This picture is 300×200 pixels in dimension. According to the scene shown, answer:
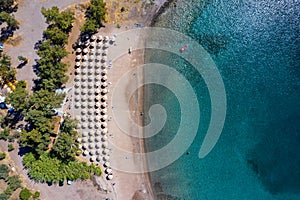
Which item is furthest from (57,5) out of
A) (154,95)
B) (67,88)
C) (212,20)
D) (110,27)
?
(212,20)

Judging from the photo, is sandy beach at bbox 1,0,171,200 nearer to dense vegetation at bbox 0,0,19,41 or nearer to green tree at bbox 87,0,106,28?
dense vegetation at bbox 0,0,19,41

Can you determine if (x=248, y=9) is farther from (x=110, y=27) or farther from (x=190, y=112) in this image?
(x=110, y=27)

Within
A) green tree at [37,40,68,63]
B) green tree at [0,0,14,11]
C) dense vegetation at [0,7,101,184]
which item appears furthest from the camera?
green tree at [0,0,14,11]

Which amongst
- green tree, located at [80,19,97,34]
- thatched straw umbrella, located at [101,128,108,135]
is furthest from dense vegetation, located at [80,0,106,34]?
thatched straw umbrella, located at [101,128,108,135]

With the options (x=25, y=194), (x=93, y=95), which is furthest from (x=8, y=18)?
(x=25, y=194)

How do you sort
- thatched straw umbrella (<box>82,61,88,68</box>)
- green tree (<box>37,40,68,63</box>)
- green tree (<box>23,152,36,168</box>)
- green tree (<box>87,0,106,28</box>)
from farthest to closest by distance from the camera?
thatched straw umbrella (<box>82,61,88,68</box>), green tree (<box>23,152,36,168</box>), green tree (<box>87,0,106,28</box>), green tree (<box>37,40,68,63</box>)

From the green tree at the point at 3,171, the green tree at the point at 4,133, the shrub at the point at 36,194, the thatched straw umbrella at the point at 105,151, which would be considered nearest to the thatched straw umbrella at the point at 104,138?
the thatched straw umbrella at the point at 105,151

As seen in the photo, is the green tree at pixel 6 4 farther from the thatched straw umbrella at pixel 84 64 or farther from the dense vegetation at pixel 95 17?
the thatched straw umbrella at pixel 84 64

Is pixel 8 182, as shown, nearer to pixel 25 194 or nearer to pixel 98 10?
pixel 25 194
